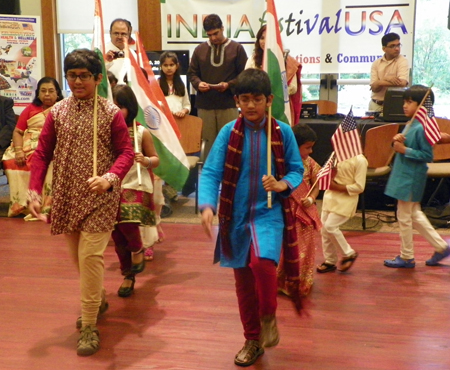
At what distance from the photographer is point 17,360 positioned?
297 centimetres

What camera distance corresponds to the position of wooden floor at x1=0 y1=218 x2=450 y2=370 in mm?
2967

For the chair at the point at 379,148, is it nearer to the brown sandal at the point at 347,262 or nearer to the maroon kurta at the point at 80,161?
the brown sandal at the point at 347,262

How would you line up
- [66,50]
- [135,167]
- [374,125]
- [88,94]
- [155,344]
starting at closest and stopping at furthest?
[88,94], [155,344], [135,167], [374,125], [66,50]

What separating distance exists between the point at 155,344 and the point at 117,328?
1.03 ft

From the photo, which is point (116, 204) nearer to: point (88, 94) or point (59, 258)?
point (88, 94)

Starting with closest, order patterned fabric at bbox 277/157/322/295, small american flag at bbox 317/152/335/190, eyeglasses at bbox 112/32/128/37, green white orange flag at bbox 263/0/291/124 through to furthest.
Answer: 1. green white orange flag at bbox 263/0/291/124
2. patterned fabric at bbox 277/157/322/295
3. small american flag at bbox 317/152/335/190
4. eyeglasses at bbox 112/32/128/37

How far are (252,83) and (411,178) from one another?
6.47 ft

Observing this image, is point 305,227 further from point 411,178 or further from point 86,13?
point 86,13

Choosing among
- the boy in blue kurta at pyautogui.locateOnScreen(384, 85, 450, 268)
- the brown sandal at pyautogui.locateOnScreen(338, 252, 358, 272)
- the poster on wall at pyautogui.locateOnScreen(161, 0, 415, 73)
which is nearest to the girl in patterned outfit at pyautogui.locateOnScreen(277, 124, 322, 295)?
the brown sandal at pyautogui.locateOnScreen(338, 252, 358, 272)

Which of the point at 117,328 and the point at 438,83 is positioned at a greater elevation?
the point at 438,83

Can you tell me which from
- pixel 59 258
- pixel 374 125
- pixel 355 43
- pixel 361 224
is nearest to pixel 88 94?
pixel 59 258

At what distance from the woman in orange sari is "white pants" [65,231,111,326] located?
2575 millimetres

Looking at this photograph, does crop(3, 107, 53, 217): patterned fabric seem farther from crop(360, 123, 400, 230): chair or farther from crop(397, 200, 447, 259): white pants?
crop(397, 200, 447, 259): white pants

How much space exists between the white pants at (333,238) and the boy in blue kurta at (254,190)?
1.38 metres
